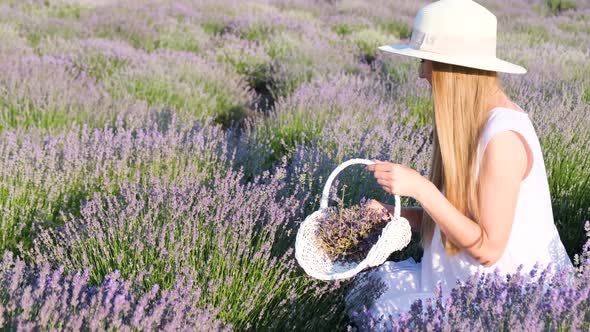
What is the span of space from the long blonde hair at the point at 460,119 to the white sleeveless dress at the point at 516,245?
6 centimetres

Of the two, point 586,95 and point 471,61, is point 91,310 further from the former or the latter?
point 586,95

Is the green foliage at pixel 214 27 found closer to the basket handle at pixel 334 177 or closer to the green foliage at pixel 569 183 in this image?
the green foliage at pixel 569 183

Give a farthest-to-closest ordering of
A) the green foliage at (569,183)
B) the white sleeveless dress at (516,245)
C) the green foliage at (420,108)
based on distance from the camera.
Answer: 1. the green foliage at (420,108)
2. the green foliage at (569,183)
3. the white sleeveless dress at (516,245)

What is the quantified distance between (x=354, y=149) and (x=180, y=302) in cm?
188

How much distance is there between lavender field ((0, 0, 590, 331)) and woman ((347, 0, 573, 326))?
A: 15 cm

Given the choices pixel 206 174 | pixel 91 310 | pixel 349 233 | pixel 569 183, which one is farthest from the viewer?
pixel 569 183

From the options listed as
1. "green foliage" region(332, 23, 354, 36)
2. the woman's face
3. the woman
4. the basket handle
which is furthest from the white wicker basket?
"green foliage" region(332, 23, 354, 36)

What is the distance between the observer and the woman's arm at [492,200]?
1838 mm

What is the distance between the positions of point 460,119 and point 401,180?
336 mm

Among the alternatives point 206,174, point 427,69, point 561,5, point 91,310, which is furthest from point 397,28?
point 91,310

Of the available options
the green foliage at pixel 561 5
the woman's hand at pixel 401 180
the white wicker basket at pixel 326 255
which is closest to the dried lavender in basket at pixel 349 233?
the white wicker basket at pixel 326 255

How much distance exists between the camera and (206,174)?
315 centimetres

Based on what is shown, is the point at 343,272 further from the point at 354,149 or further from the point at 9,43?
the point at 9,43

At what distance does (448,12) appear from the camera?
196 centimetres
